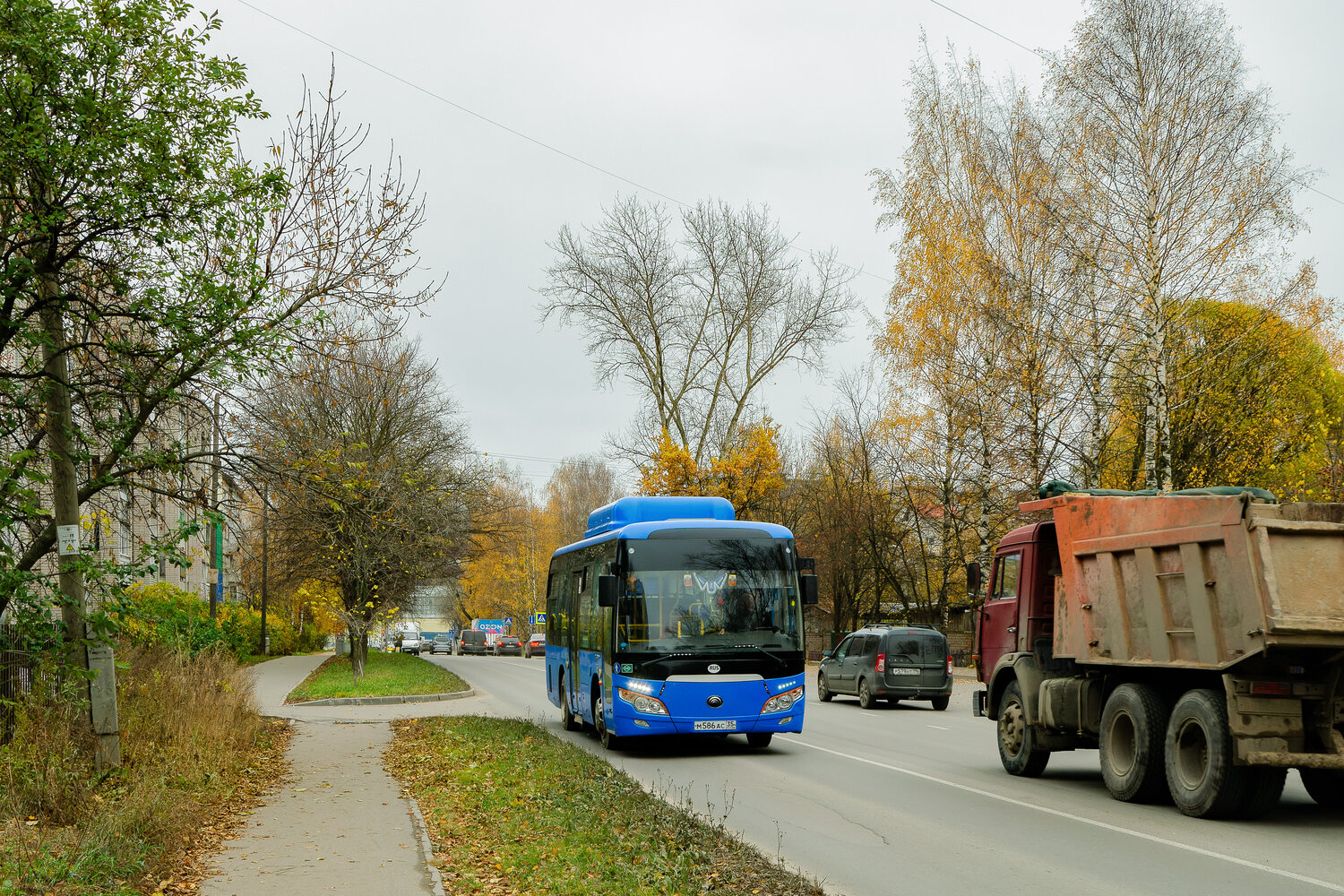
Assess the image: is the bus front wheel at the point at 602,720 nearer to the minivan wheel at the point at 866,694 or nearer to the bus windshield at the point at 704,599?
the bus windshield at the point at 704,599

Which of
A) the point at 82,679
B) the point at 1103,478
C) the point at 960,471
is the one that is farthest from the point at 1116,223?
the point at 82,679

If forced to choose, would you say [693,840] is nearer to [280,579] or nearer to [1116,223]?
[1116,223]

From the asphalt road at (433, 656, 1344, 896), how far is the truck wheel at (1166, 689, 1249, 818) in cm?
18

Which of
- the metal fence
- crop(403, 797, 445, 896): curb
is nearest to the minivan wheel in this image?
crop(403, 797, 445, 896): curb

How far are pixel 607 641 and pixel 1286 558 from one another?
28.0ft

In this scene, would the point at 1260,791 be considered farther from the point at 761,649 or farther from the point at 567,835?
the point at 761,649

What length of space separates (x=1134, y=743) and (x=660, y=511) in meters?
8.05

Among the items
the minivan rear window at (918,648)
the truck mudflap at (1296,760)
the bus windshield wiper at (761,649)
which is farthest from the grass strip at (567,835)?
the minivan rear window at (918,648)

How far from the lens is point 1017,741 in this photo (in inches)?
488

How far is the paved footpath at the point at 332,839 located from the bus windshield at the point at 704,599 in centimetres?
369

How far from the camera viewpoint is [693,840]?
26.7 ft

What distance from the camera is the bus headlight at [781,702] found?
47.7 ft

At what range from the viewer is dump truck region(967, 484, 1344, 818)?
28.2ft

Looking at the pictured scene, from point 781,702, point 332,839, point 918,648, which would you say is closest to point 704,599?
point 781,702
